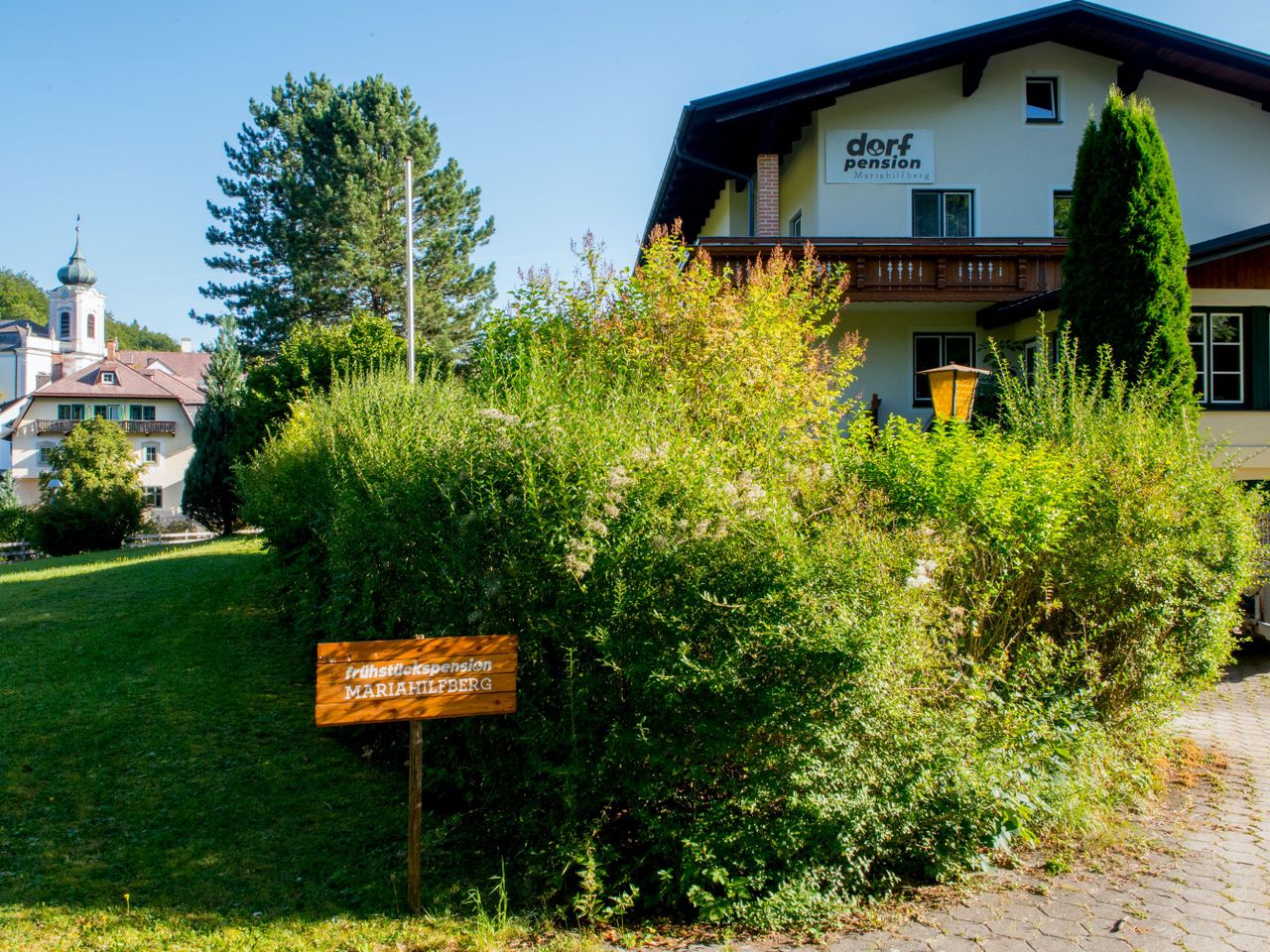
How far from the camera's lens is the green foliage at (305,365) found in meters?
23.5

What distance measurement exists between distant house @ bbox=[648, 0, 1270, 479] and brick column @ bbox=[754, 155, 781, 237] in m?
0.03

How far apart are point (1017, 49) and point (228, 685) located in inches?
743

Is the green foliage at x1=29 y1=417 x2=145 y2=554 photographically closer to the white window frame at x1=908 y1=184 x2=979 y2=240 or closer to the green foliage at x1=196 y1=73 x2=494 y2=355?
the green foliage at x1=196 y1=73 x2=494 y2=355

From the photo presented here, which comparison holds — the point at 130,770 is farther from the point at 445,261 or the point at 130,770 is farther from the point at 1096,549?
the point at 445,261

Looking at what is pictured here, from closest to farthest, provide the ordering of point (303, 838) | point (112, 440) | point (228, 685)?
1. point (303, 838)
2. point (228, 685)
3. point (112, 440)

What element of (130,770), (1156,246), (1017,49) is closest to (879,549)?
(130,770)

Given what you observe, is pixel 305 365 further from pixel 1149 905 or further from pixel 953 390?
pixel 1149 905

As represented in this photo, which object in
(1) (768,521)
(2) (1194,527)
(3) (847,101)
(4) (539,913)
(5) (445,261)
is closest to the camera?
(4) (539,913)

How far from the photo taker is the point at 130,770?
24.3 feet

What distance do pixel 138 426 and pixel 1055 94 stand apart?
5797 cm

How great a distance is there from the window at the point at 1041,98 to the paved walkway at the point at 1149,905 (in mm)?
16726

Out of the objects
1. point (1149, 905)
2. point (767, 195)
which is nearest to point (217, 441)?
point (767, 195)


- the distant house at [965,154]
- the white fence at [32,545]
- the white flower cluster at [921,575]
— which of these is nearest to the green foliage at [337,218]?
the white fence at [32,545]

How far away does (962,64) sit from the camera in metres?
19.9
